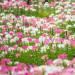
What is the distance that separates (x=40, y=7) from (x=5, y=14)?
8.84 ft

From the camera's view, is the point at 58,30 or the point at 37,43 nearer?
the point at 37,43

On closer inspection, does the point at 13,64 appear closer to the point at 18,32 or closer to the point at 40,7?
the point at 18,32

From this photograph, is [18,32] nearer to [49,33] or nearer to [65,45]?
[49,33]

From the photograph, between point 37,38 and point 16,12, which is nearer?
point 37,38

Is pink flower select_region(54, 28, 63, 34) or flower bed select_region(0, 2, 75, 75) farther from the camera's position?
pink flower select_region(54, 28, 63, 34)

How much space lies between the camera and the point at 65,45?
1102 cm

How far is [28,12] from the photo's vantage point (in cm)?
1841

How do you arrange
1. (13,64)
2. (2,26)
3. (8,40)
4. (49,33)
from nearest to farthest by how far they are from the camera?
(13,64), (8,40), (49,33), (2,26)

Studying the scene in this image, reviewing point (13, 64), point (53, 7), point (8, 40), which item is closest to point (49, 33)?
point (8, 40)

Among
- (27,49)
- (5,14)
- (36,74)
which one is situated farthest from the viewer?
(5,14)

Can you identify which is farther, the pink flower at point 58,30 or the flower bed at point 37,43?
Answer: the pink flower at point 58,30

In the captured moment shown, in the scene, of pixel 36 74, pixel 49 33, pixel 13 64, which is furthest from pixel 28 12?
pixel 36 74

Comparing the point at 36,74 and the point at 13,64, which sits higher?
the point at 36,74

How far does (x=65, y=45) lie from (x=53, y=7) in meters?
8.56
